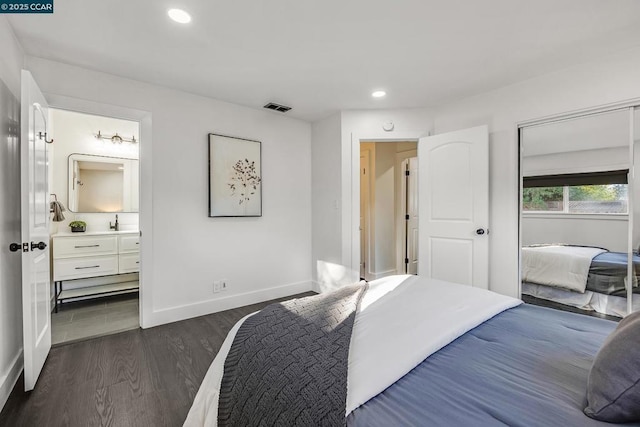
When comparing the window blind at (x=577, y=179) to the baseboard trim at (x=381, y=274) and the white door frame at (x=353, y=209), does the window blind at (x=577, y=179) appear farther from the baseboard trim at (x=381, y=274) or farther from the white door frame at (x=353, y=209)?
the baseboard trim at (x=381, y=274)

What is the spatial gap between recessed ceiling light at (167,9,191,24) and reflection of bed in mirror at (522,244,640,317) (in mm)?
3404

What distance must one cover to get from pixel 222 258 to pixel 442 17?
2.94 meters

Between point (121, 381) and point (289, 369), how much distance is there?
1.70 m

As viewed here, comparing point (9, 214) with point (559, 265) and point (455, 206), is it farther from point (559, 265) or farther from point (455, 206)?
point (559, 265)

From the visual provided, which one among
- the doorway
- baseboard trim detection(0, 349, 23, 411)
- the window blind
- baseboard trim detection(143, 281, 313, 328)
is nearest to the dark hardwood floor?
baseboard trim detection(0, 349, 23, 411)

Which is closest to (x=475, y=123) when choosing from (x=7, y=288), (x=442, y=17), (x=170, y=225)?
(x=442, y=17)

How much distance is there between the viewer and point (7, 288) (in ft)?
6.16

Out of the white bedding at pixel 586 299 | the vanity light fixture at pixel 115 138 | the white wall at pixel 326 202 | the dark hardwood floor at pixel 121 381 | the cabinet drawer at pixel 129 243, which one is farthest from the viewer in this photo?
the vanity light fixture at pixel 115 138

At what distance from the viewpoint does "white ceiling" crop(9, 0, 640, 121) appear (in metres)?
1.81

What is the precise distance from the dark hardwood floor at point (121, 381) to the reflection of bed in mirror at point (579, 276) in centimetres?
303

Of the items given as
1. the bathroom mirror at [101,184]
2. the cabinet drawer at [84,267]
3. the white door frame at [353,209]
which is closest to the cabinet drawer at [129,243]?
the cabinet drawer at [84,267]

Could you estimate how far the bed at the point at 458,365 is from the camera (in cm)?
78

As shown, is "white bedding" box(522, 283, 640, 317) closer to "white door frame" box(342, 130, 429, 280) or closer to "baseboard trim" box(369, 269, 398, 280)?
"white door frame" box(342, 130, 429, 280)

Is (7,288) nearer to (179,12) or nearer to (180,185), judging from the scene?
(180,185)
